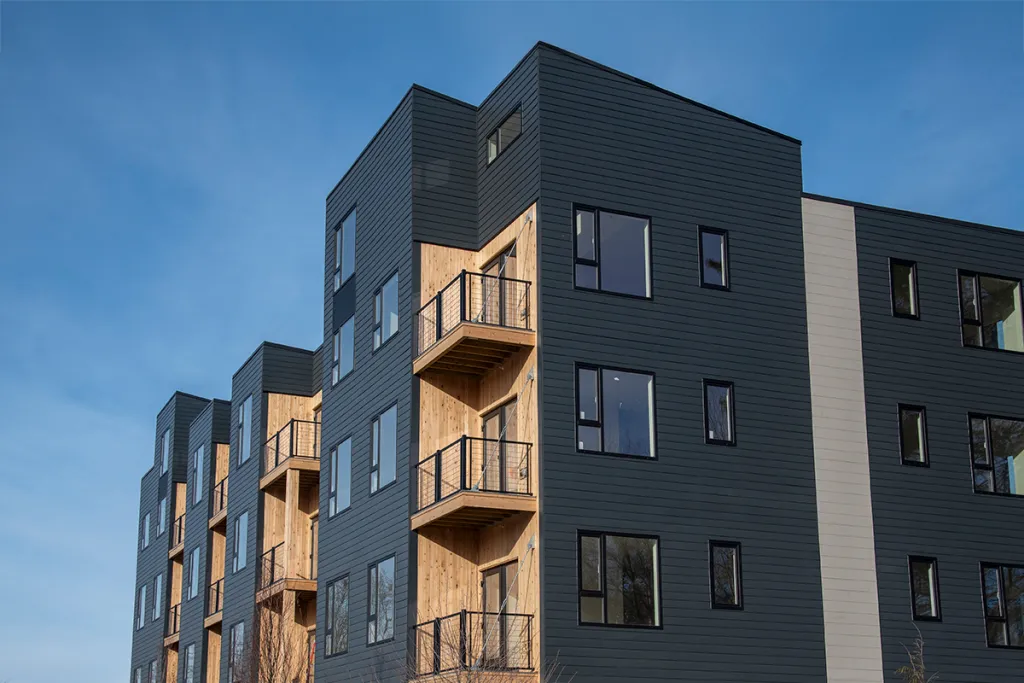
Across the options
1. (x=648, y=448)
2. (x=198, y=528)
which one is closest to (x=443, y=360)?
(x=648, y=448)

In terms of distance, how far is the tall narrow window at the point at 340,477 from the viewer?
104ft

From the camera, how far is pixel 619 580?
24.9 m

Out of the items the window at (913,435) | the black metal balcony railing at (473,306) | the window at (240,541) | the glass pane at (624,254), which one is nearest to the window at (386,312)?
the black metal balcony railing at (473,306)

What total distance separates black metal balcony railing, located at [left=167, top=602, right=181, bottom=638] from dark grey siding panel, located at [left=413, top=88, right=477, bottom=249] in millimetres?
28609

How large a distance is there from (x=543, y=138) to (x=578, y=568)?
8.41 metres

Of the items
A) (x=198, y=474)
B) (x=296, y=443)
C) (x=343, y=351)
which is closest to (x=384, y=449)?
(x=343, y=351)

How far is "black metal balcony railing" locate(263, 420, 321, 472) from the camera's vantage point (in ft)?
130

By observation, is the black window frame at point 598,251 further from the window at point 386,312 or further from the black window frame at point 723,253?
the window at point 386,312

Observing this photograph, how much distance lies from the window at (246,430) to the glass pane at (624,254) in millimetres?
19280

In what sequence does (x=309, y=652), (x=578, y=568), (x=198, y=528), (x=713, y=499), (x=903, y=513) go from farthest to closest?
(x=198, y=528) → (x=309, y=652) → (x=903, y=513) → (x=713, y=499) → (x=578, y=568)

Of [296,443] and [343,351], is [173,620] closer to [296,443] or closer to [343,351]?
[296,443]

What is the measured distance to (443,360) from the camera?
27578mm

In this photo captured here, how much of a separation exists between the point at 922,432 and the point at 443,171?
11879 millimetres

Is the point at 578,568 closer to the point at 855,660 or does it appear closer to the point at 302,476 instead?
the point at 855,660
